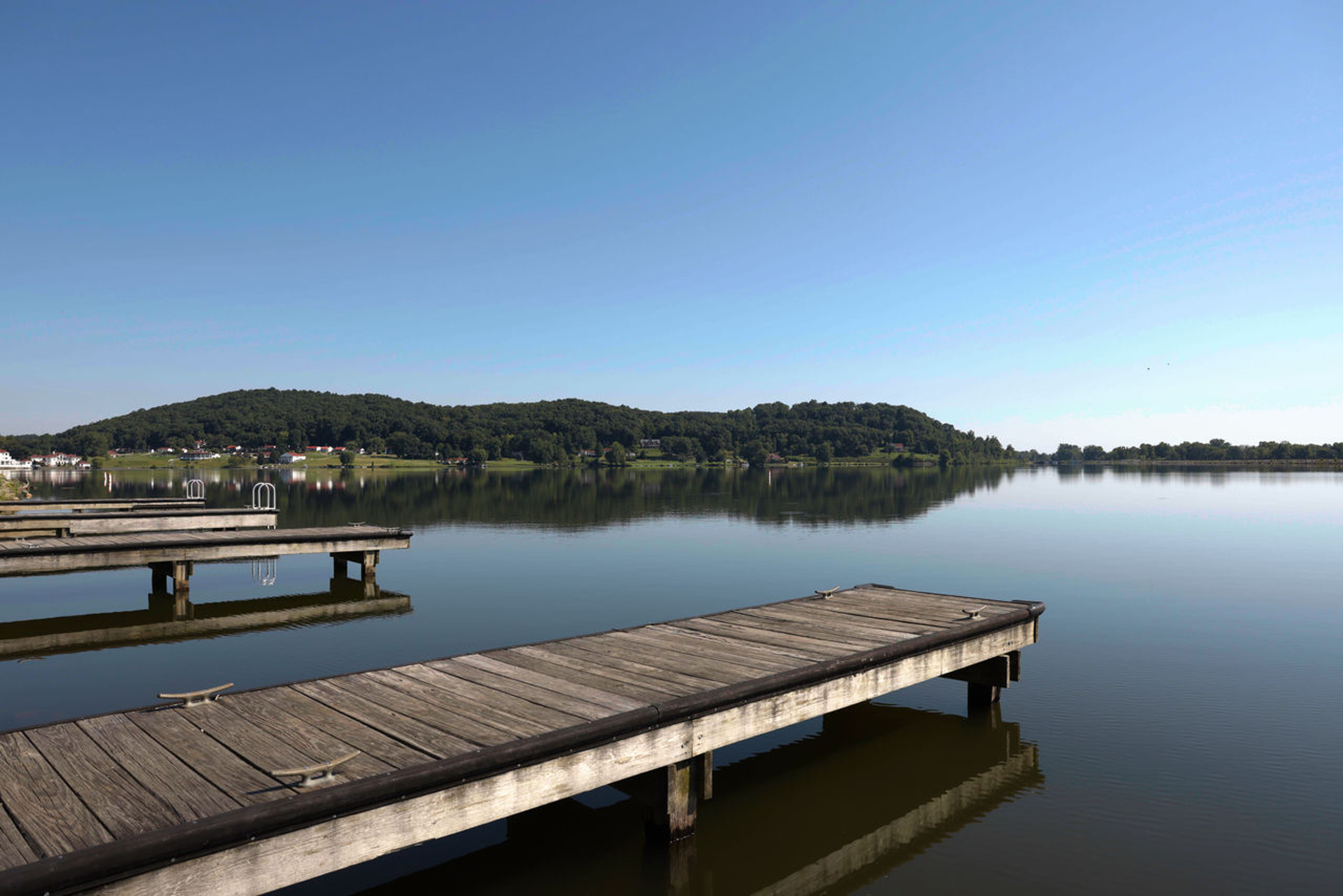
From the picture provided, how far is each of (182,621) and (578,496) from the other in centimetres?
4911

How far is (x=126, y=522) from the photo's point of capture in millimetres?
25109

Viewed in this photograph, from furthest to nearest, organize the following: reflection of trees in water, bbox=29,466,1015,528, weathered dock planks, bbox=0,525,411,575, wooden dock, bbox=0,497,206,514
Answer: reflection of trees in water, bbox=29,466,1015,528 → wooden dock, bbox=0,497,206,514 → weathered dock planks, bbox=0,525,411,575

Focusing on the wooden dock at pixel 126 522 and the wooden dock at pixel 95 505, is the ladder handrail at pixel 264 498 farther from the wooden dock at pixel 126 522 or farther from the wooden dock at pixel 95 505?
the wooden dock at pixel 126 522

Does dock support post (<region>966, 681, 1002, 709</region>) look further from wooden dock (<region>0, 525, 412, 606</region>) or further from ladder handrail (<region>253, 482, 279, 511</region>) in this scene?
ladder handrail (<region>253, 482, 279, 511</region>)

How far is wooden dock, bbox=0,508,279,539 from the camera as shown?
2305cm

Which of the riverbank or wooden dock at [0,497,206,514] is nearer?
wooden dock at [0,497,206,514]

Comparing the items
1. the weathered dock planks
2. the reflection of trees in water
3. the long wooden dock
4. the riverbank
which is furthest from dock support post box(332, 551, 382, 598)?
the riverbank

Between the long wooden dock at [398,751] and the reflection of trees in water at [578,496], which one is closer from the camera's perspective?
the long wooden dock at [398,751]

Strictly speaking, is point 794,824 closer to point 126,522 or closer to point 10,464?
point 126,522

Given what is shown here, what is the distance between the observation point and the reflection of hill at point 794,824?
7.22 m

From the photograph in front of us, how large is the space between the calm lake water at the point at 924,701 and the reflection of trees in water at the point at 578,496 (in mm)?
9111

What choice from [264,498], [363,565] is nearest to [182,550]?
[363,565]

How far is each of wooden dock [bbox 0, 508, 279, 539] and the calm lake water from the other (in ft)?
4.46

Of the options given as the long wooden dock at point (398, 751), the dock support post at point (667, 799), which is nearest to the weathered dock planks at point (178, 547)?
the long wooden dock at point (398, 751)
